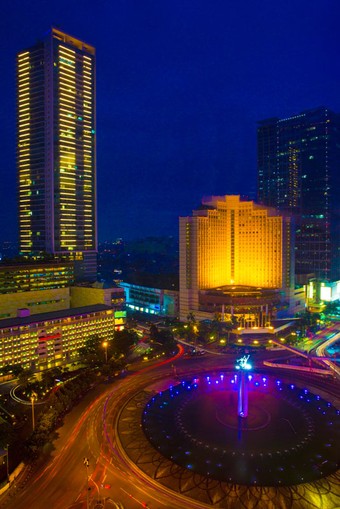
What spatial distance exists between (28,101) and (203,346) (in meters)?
105

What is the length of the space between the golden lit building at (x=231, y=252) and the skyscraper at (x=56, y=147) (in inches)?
1801

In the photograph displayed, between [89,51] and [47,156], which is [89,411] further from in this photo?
[89,51]

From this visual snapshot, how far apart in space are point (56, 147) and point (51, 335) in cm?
7874

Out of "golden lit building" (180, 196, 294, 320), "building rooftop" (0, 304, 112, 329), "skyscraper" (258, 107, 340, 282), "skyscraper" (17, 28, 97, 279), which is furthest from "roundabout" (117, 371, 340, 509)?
"skyscraper" (17, 28, 97, 279)

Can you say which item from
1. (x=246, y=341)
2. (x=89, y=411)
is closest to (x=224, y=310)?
(x=246, y=341)

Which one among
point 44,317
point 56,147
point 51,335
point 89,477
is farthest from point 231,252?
point 89,477

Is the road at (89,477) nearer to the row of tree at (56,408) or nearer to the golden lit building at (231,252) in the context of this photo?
the row of tree at (56,408)

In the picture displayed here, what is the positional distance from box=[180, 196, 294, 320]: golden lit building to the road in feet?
189

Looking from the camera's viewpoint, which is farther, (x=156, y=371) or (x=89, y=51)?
(x=89, y=51)

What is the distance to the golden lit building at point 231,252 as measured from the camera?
114125 mm

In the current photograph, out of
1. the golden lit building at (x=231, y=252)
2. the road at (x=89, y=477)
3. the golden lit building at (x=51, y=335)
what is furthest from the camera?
the golden lit building at (x=231, y=252)

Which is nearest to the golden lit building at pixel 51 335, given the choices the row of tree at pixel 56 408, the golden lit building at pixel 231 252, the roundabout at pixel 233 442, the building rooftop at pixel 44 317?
the building rooftop at pixel 44 317

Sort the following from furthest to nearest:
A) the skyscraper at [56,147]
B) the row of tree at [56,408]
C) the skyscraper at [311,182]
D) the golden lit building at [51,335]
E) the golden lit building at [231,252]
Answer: the skyscraper at [311,182], the skyscraper at [56,147], the golden lit building at [231,252], the golden lit building at [51,335], the row of tree at [56,408]

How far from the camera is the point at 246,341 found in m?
96.0
